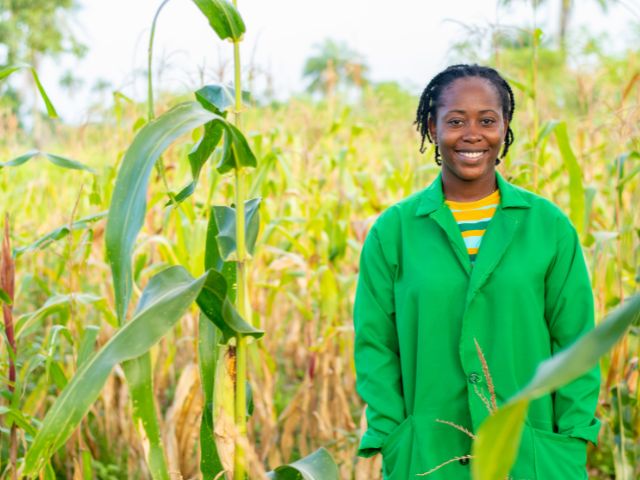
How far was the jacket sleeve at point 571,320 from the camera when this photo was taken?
4.58 feet

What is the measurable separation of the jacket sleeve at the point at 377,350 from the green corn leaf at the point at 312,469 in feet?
0.42

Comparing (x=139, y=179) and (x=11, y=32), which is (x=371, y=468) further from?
(x=11, y=32)

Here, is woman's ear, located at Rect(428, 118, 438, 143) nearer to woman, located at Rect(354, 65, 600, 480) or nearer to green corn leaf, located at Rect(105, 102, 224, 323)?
woman, located at Rect(354, 65, 600, 480)

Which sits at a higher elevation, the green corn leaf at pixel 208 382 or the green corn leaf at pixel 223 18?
the green corn leaf at pixel 223 18

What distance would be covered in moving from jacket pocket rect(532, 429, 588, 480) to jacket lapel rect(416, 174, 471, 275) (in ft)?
1.04

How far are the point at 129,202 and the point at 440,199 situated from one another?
2.17 ft

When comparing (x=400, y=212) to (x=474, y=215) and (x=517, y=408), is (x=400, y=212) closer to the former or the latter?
(x=474, y=215)

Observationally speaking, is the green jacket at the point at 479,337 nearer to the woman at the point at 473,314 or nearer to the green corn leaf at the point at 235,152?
the woman at the point at 473,314

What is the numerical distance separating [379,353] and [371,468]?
844mm

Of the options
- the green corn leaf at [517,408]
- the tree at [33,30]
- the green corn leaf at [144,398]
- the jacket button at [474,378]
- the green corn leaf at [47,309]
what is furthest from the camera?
the tree at [33,30]

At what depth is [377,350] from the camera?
59.3 inches

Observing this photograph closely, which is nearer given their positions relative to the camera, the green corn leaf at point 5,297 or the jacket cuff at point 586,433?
the jacket cuff at point 586,433

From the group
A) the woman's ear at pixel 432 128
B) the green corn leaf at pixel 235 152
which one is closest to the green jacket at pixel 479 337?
the woman's ear at pixel 432 128

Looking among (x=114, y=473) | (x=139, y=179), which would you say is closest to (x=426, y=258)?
(x=139, y=179)
